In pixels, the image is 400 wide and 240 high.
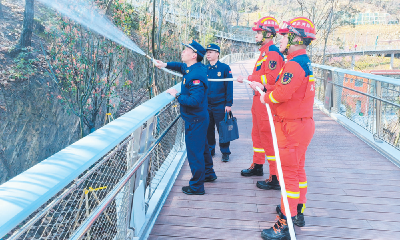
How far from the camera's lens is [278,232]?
2684 mm

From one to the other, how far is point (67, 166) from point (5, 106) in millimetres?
11460

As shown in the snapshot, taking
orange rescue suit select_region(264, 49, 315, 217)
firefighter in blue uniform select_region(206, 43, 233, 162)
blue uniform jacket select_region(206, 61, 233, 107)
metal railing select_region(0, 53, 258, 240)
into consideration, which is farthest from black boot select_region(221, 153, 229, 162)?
orange rescue suit select_region(264, 49, 315, 217)

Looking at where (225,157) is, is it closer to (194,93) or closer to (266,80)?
(266,80)

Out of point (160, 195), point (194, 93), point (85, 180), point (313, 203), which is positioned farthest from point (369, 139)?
point (85, 180)

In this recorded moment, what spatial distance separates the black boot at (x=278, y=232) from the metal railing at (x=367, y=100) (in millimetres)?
2489

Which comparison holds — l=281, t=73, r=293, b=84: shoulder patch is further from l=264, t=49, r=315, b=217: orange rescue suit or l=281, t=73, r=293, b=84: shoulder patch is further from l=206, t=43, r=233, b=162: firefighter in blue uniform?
l=206, t=43, r=233, b=162: firefighter in blue uniform

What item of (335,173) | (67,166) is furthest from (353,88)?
(67,166)

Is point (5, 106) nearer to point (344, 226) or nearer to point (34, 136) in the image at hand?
point (34, 136)

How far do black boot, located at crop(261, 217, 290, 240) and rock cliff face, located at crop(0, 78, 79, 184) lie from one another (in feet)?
28.0

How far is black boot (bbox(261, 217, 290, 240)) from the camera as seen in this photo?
267cm

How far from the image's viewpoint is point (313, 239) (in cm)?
273

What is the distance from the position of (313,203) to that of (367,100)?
116 inches

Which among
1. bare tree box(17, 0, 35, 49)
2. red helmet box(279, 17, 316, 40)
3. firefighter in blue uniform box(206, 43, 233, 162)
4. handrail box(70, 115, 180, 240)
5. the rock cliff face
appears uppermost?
bare tree box(17, 0, 35, 49)

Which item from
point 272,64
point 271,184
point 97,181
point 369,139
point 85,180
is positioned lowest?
point 271,184
